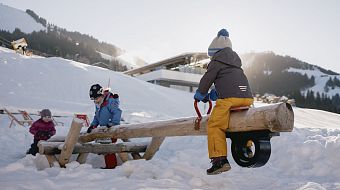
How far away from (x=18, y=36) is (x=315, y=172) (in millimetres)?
90213

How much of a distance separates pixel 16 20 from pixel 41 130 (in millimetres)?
146638

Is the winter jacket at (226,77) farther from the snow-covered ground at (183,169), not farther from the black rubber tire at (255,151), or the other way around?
the snow-covered ground at (183,169)

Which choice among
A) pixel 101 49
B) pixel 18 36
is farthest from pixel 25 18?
pixel 18 36

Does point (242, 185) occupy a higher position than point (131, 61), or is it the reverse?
point (131, 61)

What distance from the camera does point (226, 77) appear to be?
4.23m

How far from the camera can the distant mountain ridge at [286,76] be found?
111m

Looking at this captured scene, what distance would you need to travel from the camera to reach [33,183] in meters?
4.31

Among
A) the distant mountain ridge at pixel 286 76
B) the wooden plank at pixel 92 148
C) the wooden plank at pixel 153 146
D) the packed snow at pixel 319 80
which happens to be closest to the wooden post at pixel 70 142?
the wooden plank at pixel 92 148

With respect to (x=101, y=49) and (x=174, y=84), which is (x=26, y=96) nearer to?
(x=174, y=84)

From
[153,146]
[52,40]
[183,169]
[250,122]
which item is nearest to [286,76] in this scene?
[52,40]

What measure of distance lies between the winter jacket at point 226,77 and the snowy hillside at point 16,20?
131353mm

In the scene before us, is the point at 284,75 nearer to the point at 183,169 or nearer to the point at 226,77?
the point at 183,169

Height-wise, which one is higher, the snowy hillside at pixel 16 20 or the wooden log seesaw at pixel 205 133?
the snowy hillside at pixel 16 20

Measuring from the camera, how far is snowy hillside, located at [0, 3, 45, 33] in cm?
12725
